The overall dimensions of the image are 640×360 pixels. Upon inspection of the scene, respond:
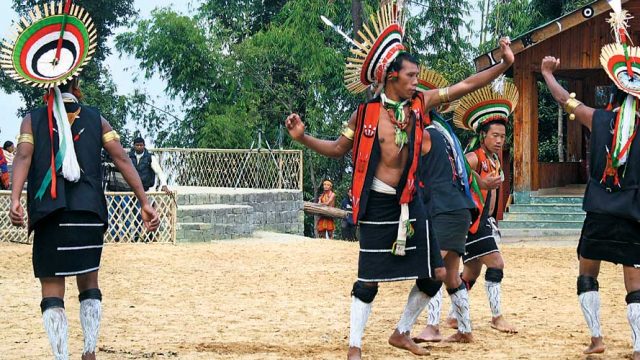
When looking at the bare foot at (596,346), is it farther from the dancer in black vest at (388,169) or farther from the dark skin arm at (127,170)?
the dark skin arm at (127,170)

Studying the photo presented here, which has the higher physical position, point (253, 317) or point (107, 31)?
point (107, 31)

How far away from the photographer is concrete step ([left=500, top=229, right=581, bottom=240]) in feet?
63.3

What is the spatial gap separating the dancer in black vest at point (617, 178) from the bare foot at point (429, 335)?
45.8 inches

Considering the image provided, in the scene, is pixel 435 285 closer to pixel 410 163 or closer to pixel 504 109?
pixel 410 163

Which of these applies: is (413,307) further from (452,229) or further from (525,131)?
(525,131)

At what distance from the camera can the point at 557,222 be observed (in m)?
19.7

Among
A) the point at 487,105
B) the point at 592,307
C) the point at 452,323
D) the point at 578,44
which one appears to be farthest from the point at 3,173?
the point at 592,307

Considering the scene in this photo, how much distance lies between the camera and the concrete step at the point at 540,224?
64.3 ft

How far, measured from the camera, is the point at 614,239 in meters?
7.23

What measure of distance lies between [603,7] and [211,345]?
1297cm

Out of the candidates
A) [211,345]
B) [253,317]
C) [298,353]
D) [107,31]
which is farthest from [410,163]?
[107,31]

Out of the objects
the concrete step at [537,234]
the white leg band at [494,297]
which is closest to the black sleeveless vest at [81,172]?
the white leg band at [494,297]

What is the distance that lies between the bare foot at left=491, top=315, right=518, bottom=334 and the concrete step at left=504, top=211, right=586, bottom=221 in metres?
11.2

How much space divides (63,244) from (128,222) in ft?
37.6
